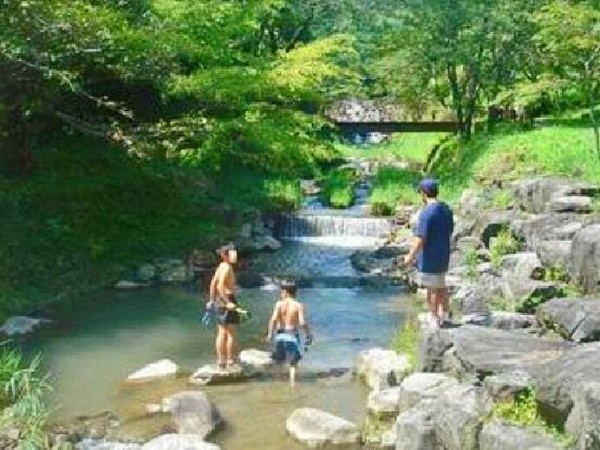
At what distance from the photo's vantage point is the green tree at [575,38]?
22250mm

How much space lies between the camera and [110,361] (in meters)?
14.0

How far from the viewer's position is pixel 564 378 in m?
7.56

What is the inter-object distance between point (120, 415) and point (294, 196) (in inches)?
641

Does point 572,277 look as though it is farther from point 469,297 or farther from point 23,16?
point 23,16

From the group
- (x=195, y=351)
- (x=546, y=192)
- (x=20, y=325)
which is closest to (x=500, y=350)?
(x=195, y=351)

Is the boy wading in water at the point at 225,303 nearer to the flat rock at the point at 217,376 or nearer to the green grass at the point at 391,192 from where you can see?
the flat rock at the point at 217,376

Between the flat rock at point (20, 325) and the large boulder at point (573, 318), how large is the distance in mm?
8845

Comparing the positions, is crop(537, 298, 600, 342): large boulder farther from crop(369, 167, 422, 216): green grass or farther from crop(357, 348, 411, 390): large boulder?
crop(369, 167, 422, 216): green grass

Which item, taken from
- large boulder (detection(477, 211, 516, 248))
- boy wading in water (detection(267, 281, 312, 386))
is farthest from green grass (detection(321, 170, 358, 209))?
boy wading in water (detection(267, 281, 312, 386))

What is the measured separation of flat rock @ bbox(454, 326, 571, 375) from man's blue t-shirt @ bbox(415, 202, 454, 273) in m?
1.28

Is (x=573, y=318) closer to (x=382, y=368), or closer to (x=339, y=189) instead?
(x=382, y=368)

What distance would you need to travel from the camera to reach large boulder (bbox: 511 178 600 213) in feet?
58.4

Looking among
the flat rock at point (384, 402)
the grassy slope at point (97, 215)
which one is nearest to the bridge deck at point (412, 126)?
the grassy slope at point (97, 215)

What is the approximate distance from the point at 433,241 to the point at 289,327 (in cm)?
258
